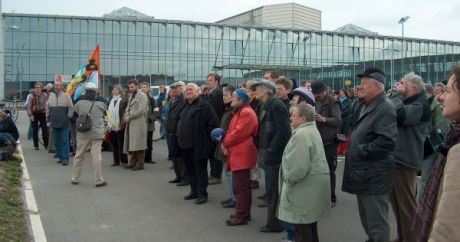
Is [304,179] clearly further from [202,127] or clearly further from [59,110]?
[59,110]

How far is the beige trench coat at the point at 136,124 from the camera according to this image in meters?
10.5

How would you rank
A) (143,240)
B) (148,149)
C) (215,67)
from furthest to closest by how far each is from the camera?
(215,67) < (148,149) < (143,240)

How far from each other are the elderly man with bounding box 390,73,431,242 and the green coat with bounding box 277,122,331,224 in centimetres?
102

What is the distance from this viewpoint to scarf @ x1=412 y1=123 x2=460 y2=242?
224cm

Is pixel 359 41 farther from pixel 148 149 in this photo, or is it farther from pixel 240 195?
pixel 240 195

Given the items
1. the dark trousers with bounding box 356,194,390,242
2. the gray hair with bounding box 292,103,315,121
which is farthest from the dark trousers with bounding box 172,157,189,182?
the dark trousers with bounding box 356,194,390,242

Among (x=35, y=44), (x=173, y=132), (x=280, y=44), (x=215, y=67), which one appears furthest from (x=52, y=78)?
(x=173, y=132)

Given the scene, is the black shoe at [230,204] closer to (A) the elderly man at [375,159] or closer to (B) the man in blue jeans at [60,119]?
(A) the elderly man at [375,159]

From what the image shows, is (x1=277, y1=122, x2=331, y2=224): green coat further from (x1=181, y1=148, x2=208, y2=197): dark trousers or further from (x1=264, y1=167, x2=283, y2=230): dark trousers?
(x1=181, y1=148, x2=208, y2=197): dark trousers

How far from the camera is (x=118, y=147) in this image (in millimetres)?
11469

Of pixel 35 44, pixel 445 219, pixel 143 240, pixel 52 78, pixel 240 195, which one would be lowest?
pixel 143 240

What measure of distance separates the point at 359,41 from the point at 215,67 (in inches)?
678

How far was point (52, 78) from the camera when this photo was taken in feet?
146

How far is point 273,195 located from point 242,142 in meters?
0.89
